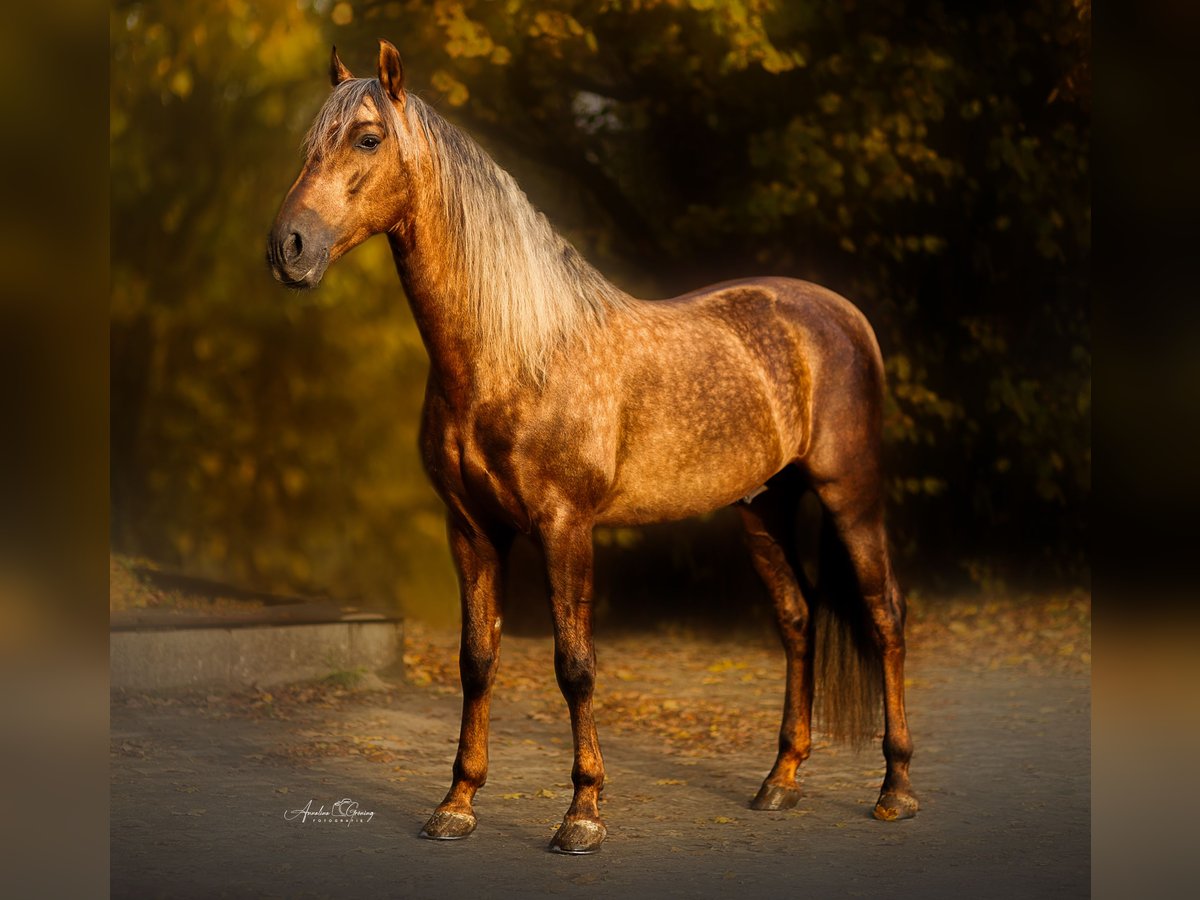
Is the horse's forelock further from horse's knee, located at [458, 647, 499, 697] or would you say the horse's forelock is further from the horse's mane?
horse's knee, located at [458, 647, 499, 697]

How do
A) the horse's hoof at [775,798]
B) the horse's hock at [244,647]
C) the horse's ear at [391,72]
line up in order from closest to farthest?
the horse's ear at [391,72]
the horse's hoof at [775,798]
the horse's hock at [244,647]

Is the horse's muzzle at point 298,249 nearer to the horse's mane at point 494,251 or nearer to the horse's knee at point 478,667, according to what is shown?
the horse's mane at point 494,251

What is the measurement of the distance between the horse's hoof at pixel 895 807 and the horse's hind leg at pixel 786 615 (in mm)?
323

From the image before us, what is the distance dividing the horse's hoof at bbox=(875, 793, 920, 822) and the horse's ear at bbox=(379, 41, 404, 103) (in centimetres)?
288

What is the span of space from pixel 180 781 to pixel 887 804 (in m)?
2.66

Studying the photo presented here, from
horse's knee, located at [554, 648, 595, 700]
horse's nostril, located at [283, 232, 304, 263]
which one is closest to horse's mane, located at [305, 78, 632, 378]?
horse's nostril, located at [283, 232, 304, 263]

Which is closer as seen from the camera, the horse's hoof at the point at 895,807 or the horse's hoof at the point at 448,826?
the horse's hoof at the point at 448,826

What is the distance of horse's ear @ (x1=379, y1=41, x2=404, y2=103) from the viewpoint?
13.3 feet

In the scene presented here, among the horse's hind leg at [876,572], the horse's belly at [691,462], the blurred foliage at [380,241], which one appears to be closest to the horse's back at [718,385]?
the horse's belly at [691,462]

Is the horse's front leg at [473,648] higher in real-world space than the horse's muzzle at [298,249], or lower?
lower

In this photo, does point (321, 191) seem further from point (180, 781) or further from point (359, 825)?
point (180, 781)

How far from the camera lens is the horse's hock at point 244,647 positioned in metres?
6.42

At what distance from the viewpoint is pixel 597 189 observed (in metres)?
8.13

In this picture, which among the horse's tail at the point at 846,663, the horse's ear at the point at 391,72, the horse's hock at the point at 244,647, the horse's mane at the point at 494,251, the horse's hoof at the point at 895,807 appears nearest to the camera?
the horse's ear at the point at 391,72
